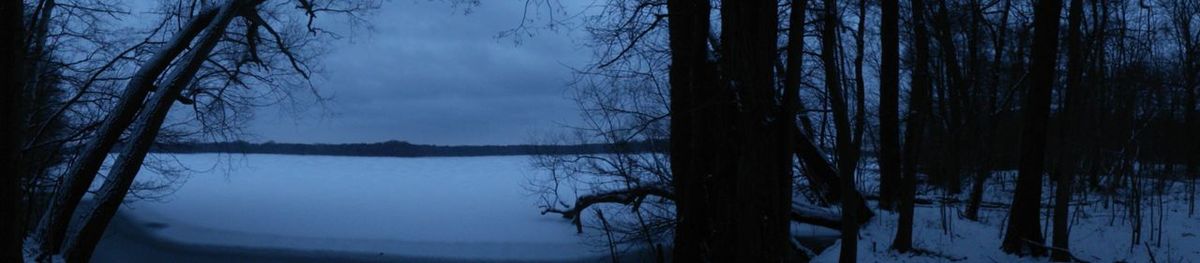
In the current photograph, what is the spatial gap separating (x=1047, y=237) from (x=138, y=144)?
15514 mm

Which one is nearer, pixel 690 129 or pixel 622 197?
pixel 690 129

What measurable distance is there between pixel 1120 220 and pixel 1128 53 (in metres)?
5.03

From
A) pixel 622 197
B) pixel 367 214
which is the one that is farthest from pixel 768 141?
pixel 367 214

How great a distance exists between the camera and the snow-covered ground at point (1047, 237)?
12656 mm

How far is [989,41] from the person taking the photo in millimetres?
24500

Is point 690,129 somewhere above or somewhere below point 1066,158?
Result: above

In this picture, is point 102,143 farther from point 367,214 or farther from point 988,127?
point 988,127

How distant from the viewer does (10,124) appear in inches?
266

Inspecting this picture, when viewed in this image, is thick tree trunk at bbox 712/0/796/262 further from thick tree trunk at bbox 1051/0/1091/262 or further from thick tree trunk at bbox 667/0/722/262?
thick tree trunk at bbox 1051/0/1091/262

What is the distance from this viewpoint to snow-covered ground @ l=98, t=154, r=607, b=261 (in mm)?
22969

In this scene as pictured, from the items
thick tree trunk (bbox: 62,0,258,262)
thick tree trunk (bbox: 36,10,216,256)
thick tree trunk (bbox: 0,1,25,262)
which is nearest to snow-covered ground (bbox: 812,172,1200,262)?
thick tree trunk (bbox: 62,0,258,262)

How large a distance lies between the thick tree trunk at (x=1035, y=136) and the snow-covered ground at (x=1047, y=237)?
0.32 m

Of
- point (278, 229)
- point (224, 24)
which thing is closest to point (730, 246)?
point (224, 24)

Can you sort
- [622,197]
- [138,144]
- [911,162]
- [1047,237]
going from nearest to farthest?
[911,162] → [138,144] → [1047,237] → [622,197]
